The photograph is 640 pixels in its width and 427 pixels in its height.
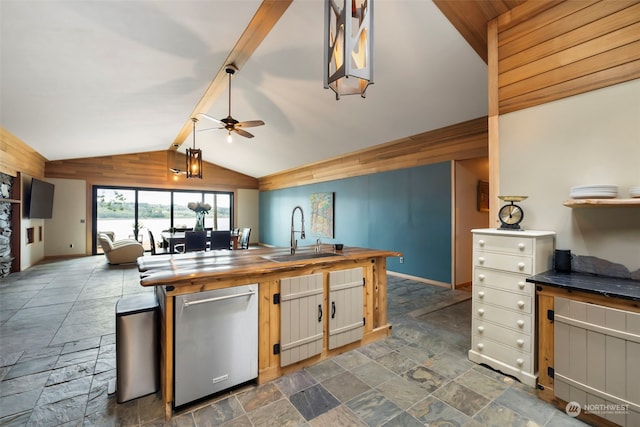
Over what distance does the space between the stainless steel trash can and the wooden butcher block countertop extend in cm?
29

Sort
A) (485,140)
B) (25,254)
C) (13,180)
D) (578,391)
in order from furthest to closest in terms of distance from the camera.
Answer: (25,254), (13,180), (485,140), (578,391)

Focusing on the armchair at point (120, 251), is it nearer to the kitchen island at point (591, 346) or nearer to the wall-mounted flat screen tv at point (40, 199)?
the wall-mounted flat screen tv at point (40, 199)

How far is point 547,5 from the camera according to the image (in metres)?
2.23

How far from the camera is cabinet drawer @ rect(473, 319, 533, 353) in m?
2.08

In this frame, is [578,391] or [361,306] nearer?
[578,391]

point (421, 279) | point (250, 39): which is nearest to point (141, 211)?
point (250, 39)

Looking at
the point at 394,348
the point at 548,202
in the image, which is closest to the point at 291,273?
the point at 394,348

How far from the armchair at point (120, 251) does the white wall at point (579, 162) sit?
7.63 metres

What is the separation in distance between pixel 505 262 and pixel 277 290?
6.11 feet

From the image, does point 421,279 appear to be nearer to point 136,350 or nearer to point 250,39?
point 136,350

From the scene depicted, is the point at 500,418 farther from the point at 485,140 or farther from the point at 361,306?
the point at 485,140

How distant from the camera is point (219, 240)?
5.61 meters

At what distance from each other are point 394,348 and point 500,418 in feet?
3.28

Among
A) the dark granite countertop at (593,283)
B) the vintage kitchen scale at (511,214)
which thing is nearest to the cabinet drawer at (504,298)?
the dark granite countertop at (593,283)
